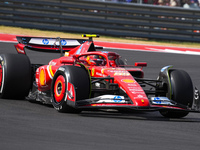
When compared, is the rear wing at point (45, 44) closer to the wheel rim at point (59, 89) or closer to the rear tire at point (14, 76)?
the rear tire at point (14, 76)

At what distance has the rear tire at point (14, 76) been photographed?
8859 mm

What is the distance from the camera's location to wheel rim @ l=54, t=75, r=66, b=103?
7.72 meters

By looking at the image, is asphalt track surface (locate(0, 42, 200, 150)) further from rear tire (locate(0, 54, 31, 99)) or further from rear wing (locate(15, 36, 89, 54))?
rear wing (locate(15, 36, 89, 54))

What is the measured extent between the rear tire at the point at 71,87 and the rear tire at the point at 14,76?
134 centimetres

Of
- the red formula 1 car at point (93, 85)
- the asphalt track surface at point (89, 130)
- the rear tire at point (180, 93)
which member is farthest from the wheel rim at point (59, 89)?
the rear tire at point (180, 93)

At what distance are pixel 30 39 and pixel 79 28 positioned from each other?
9.70 meters

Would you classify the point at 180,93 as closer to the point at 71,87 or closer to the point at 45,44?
the point at 71,87

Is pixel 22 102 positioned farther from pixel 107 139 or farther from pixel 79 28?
pixel 79 28

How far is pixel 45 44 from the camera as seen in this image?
10.1m

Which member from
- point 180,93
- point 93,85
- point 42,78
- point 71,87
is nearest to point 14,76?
point 42,78

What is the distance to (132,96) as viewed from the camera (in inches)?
288

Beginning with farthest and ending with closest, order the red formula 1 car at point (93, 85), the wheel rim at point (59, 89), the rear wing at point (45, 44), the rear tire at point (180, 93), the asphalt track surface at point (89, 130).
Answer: the rear wing at point (45, 44)
the rear tire at point (180, 93)
the wheel rim at point (59, 89)
the red formula 1 car at point (93, 85)
the asphalt track surface at point (89, 130)

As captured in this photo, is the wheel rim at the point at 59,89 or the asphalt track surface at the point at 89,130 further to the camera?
the wheel rim at the point at 59,89

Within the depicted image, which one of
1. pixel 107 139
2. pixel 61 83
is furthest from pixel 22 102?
pixel 107 139
